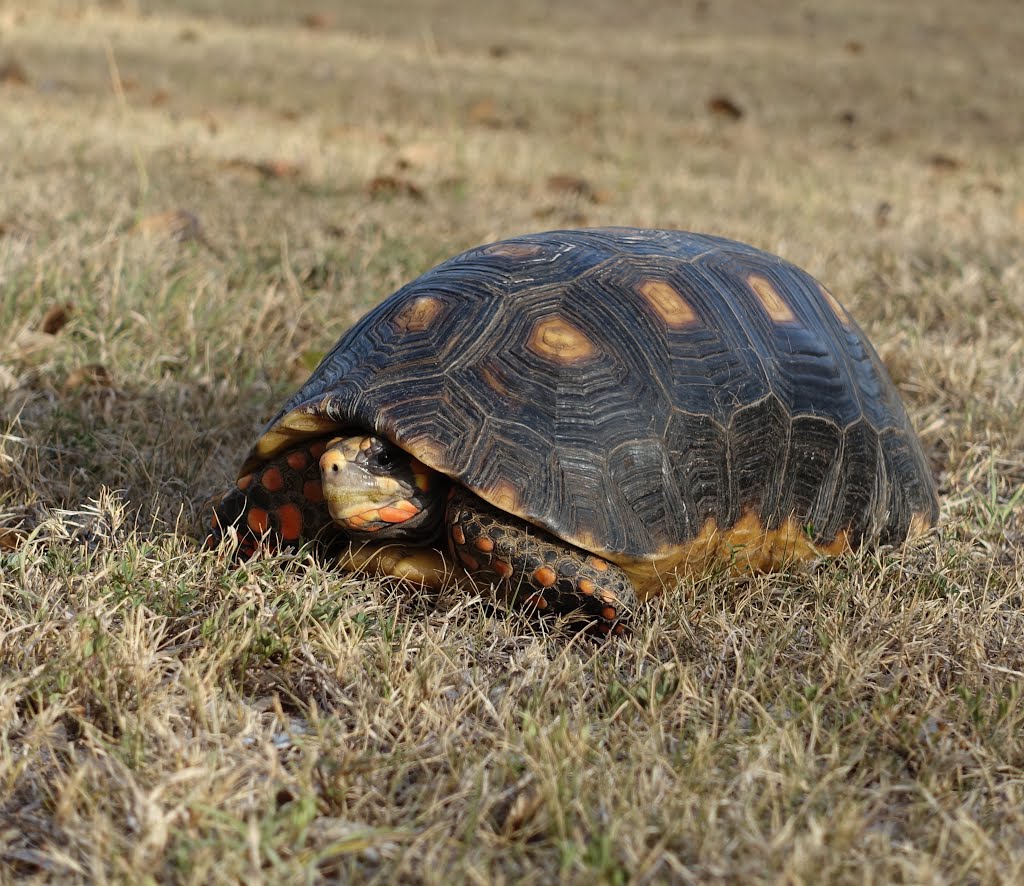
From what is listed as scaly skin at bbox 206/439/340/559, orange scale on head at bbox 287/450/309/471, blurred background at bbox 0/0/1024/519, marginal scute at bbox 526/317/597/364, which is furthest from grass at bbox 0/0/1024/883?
marginal scute at bbox 526/317/597/364

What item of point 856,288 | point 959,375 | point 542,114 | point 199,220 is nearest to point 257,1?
point 542,114

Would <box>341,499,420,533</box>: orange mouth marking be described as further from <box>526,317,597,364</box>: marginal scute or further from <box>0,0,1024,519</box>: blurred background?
<box>0,0,1024,519</box>: blurred background

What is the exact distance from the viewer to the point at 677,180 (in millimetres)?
7191

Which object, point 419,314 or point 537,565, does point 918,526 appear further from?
point 419,314

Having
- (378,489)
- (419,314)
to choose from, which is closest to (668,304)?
(419,314)

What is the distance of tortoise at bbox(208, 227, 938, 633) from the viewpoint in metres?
2.38

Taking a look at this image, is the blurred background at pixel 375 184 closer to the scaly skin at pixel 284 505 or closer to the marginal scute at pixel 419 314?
the scaly skin at pixel 284 505

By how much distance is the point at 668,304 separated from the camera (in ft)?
8.75

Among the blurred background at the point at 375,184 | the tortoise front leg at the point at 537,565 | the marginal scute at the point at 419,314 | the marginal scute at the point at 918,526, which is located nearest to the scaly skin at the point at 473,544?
the tortoise front leg at the point at 537,565

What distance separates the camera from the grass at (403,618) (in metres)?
1.76

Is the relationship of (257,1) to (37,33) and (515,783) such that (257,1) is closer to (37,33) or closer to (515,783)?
(37,33)

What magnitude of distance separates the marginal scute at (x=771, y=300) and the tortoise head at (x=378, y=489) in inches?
37.1

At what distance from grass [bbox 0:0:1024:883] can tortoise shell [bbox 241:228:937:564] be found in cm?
19

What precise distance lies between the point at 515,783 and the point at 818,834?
0.48 m
